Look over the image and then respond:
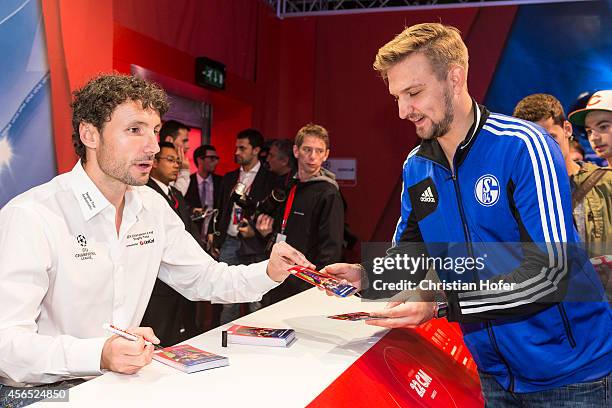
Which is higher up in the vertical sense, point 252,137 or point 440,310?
point 252,137

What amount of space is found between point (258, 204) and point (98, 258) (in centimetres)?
279

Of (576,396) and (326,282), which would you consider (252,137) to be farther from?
(576,396)

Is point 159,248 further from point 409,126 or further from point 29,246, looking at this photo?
point 409,126

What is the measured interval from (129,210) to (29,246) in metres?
0.45

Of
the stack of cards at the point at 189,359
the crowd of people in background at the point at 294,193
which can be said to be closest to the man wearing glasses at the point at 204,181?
the crowd of people in background at the point at 294,193

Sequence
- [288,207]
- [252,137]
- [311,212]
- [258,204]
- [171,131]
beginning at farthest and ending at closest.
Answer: [252,137], [171,131], [258,204], [288,207], [311,212]

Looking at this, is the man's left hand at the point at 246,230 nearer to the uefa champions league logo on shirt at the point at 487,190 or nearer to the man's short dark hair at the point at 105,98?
the man's short dark hair at the point at 105,98

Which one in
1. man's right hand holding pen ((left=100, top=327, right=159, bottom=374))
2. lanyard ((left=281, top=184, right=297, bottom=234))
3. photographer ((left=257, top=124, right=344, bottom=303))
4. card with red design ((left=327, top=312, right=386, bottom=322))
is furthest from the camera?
lanyard ((left=281, top=184, right=297, bottom=234))

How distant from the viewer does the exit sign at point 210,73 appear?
6.40m

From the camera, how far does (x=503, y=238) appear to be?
173 cm

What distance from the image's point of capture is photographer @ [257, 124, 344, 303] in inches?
164

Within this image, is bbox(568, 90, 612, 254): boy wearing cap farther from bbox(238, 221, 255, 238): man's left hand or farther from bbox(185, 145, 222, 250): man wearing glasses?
bbox(185, 145, 222, 250): man wearing glasses

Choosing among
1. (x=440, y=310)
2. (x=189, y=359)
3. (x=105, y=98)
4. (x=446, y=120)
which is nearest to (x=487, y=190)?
(x=446, y=120)

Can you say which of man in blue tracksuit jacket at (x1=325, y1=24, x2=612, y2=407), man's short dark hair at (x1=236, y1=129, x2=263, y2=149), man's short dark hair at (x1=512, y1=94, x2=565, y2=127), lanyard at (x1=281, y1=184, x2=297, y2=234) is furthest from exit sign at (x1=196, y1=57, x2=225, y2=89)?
man in blue tracksuit jacket at (x1=325, y1=24, x2=612, y2=407)
